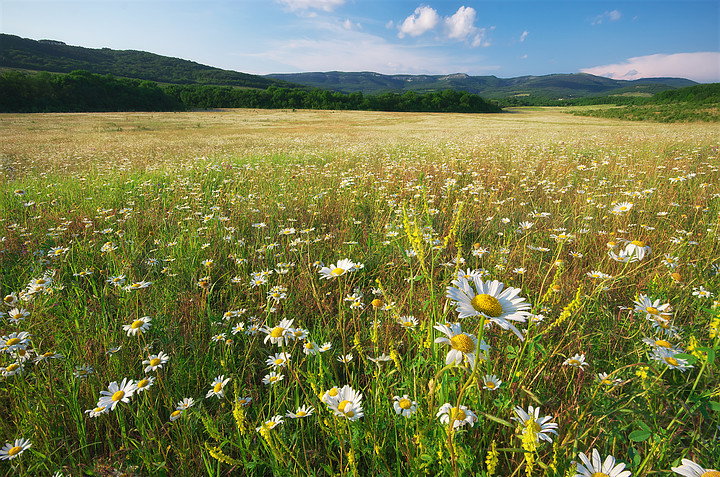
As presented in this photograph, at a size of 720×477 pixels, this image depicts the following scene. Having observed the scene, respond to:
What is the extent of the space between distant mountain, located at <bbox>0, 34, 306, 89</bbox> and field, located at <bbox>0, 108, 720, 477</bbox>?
109 metres

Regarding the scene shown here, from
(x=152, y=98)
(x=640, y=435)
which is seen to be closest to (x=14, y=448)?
(x=640, y=435)

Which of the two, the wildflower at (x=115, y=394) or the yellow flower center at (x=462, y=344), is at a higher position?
the yellow flower center at (x=462, y=344)

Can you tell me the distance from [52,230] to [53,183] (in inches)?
128

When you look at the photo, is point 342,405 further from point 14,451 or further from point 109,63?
point 109,63

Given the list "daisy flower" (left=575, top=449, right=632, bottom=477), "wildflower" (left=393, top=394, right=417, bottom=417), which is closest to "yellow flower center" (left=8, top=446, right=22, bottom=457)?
"wildflower" (left=393, top=394, right=417, bottom=417)

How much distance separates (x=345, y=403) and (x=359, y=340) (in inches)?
28.2

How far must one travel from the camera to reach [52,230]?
3.45m

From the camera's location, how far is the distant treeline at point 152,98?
143ft

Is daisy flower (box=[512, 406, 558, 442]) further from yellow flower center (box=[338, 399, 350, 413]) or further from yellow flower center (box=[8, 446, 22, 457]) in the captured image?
yellow flower center (box=[8, 446, 22, 457])

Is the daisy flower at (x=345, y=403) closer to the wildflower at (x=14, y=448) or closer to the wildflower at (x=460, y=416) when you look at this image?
the wildflower at (x=460, y=416)

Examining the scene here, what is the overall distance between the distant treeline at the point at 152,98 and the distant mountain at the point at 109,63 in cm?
4108

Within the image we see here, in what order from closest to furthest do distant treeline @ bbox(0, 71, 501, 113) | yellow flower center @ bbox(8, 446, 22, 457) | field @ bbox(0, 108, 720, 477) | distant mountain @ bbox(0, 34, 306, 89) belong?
field @ bbox(0, 108, 720, 477) < yellow flower center @ bbox(8, 446, 22, 457) < distant treeline @ bbox(0, 71, 501, 113) < distant mountain @ bbox(0, 34, 306, 89)

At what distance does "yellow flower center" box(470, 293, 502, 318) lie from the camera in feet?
2.83

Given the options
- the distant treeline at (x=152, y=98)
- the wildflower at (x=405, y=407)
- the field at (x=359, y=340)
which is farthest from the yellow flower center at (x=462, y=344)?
the distant treeline at (x=152, y=98)
